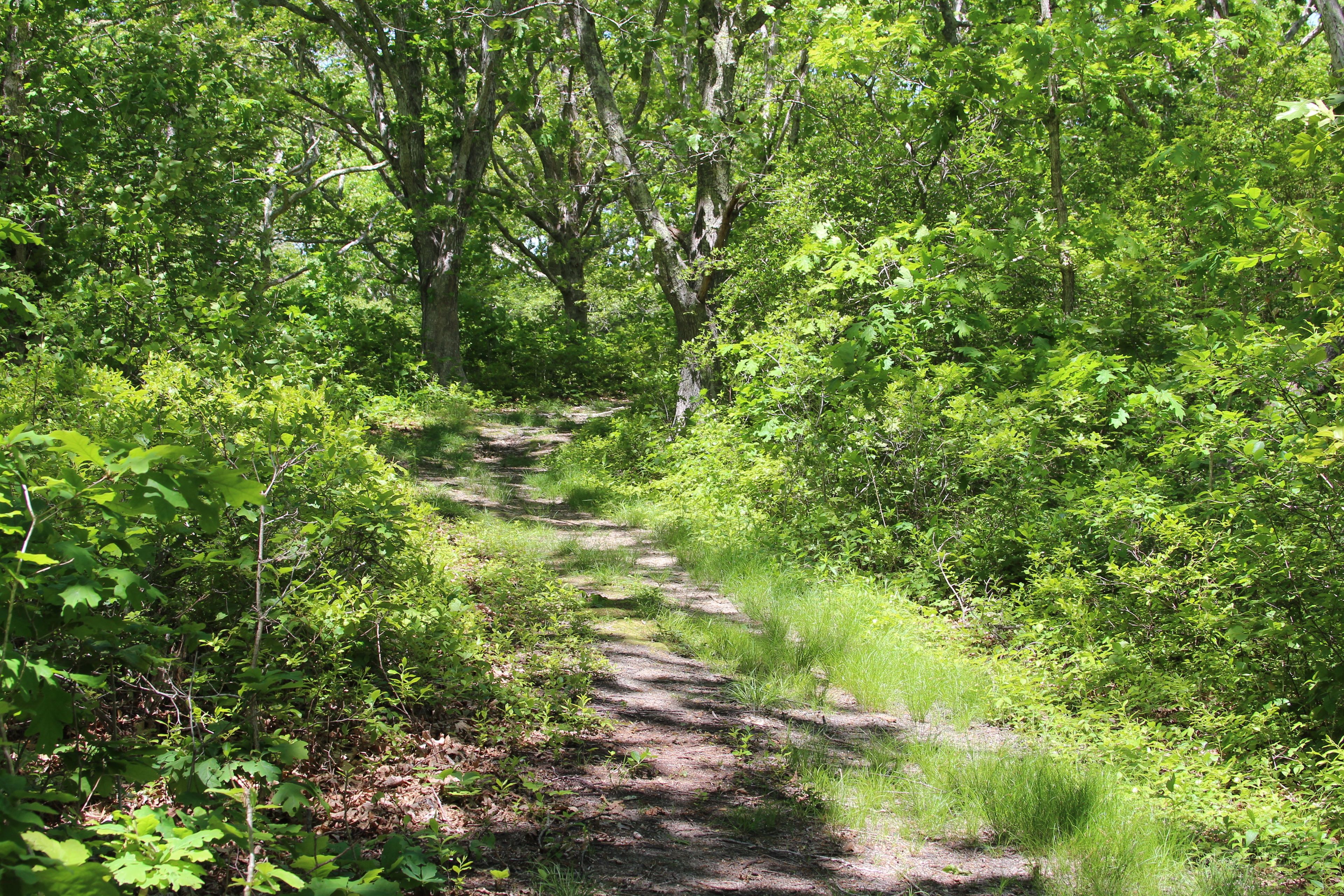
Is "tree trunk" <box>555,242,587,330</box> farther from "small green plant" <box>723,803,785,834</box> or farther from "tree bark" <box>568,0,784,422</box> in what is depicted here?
"small green plant" <box>723,803,785,834</box>

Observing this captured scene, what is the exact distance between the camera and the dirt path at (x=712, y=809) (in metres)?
2.84

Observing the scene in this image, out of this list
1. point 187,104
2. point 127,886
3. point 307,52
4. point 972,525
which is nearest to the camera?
point 127,886

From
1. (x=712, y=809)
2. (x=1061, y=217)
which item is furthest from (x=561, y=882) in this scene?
(x=1061, y=217)

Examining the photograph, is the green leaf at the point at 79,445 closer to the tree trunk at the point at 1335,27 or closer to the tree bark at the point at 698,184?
the tree trunk at the point at 1335,27

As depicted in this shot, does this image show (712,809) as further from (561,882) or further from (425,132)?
(425,132)

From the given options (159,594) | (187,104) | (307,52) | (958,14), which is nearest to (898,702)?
(159,594)

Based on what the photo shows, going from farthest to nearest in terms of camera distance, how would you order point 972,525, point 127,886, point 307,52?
point 307,52
point 972,525
point 127,886

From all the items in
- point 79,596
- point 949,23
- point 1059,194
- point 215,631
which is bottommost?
point 215,631

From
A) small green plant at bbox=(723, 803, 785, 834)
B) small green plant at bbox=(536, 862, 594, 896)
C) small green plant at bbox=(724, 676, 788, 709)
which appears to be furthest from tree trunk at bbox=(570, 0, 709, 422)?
small green plant at bbox=(536, 862, 594, 896)

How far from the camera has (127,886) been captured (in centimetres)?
195

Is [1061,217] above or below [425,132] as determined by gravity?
below

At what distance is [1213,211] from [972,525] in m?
3.31

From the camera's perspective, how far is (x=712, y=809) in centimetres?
330

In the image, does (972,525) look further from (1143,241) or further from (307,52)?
(307,52)
